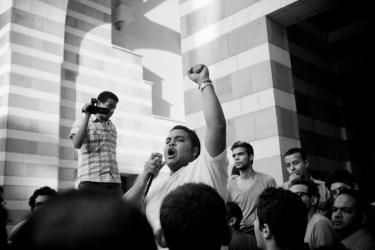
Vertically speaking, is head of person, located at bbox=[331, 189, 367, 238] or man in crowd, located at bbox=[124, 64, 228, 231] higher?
man in crowd, located at bbox=[124, 64, 228, 231]

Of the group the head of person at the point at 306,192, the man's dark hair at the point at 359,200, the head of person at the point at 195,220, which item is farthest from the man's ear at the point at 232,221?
the head of person at the point at 195,220

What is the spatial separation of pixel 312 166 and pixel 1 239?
18.2ft

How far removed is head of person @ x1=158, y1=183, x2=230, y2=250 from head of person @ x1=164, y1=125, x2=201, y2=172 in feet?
4.23

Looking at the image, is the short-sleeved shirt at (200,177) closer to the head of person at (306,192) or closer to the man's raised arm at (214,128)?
the man's raised arm at (214,128)

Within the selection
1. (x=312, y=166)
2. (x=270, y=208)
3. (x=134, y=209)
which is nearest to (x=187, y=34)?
(x=312, y=166)

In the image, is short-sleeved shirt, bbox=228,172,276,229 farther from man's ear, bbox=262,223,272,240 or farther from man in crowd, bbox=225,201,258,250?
man's ear, bbox=262,223,272,240

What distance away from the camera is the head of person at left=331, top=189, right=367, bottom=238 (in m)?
3.33

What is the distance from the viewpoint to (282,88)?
5.76 metres

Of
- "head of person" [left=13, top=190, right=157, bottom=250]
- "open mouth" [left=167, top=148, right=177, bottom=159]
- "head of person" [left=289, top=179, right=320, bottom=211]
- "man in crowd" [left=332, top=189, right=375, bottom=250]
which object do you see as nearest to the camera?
"head of person" [left=13, top=190, right=157, bottom=250]

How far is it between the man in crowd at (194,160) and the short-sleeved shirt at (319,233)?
105 centimetres

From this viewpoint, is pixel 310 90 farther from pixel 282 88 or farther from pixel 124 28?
pixel 124 28

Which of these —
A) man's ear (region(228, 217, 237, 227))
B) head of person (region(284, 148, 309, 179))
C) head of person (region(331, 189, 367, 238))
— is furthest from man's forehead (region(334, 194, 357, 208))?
head of person (region(284, 148, 309, 179))

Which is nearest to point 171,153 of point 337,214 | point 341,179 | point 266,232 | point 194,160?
point 194,160

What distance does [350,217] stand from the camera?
334 centimetres
